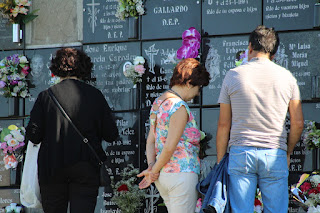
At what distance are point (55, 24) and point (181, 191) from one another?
2.99 m

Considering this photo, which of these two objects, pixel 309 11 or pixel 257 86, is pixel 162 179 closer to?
pixel 257 86

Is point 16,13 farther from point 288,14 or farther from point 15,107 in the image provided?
point 288,14

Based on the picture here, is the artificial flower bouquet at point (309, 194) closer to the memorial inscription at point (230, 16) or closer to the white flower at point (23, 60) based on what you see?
the memorial inscription at point (230, 16)

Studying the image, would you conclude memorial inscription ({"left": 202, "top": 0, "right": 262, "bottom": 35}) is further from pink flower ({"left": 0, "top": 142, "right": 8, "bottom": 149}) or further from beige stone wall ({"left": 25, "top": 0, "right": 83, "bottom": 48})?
pink flower ({"left": 0, "top": 142, "right": 8, "bottom": 149})

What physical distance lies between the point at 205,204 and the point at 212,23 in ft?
7.51

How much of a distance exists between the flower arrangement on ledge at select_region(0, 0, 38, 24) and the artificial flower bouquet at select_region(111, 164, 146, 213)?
2.10 m

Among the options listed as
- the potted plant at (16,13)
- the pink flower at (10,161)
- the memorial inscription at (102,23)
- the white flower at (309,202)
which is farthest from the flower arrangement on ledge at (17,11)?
the white flower at (309,202)

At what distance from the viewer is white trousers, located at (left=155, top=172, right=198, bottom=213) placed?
12.0 feet

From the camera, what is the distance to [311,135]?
4.74m

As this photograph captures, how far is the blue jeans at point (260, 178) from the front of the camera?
345 centimetres

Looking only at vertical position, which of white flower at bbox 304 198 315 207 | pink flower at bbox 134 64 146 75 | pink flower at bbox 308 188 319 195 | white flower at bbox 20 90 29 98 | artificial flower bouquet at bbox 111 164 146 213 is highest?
pink flower at bbox 134 64 146 75

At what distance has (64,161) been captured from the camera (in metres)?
3.87

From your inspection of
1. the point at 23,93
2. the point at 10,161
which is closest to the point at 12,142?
the point at 10,161

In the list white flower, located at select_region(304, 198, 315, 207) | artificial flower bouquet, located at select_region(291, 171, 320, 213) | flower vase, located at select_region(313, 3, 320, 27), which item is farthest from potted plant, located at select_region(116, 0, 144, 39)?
white flower, located at select_region(304, 198, 315, 207)
